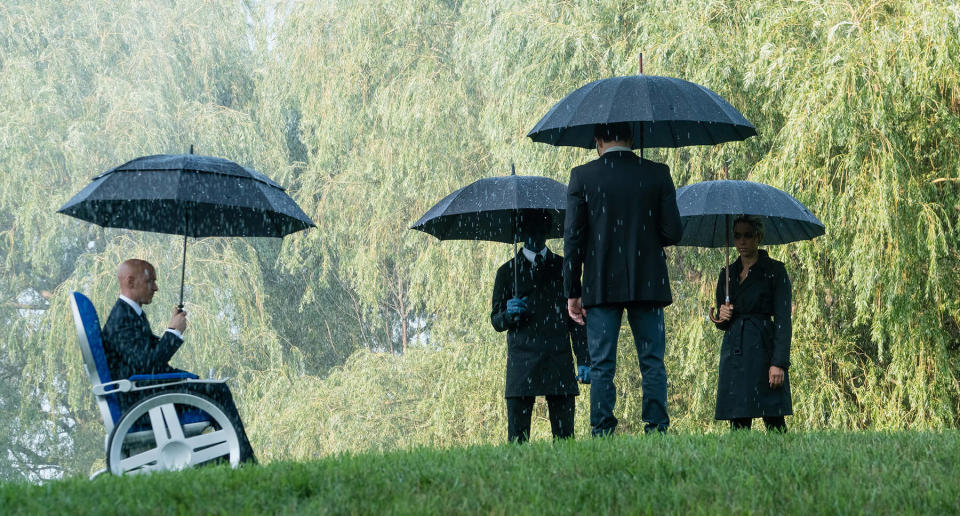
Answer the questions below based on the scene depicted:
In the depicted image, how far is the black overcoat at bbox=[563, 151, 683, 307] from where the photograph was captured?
5.09 meters

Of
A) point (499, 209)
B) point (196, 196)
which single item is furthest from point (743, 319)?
point (196, 196)

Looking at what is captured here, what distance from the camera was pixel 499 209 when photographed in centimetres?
638

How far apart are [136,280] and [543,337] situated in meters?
2.19

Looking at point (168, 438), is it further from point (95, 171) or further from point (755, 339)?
point (95, 171)

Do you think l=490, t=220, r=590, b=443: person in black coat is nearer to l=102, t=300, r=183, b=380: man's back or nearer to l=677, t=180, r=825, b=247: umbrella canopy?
l=677, t=180, r=825, b=247: umbrella canopy

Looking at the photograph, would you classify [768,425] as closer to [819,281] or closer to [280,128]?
[819,281]

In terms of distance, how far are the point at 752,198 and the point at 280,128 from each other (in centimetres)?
1200

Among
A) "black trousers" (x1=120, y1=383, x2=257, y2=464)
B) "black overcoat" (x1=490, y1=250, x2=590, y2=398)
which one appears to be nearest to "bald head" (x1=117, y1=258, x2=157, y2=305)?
"black trousers" (x1=120, y1=383, x2=257, y2=464)

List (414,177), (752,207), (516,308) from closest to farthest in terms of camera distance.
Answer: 1. (516,308)
2. (752,207)
3. (414,177)

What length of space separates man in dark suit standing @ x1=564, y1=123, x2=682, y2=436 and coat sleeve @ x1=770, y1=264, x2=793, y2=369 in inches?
37.5

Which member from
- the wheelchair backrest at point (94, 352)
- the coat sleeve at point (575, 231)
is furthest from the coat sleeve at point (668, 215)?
the wheelchair backrest at point (94, 352)

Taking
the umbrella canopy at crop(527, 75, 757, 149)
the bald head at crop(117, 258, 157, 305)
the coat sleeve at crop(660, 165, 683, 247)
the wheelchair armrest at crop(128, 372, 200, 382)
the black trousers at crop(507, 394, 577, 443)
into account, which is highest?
the umbrella canopy at crop(527, 75, 757, 149)

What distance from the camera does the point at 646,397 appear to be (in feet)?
17.1

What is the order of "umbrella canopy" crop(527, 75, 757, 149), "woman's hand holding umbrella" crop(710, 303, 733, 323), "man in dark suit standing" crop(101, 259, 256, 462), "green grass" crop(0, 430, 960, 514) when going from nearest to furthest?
"green grass" crop(0, 430, 960, 514) → "man in dark suit standing" crop(101, 259, 256, 462) → "umbrella canopy" crop(527, 75, 757, 149) → "woman's hand holding umbrella" crop(710, 303, 733, 323)
